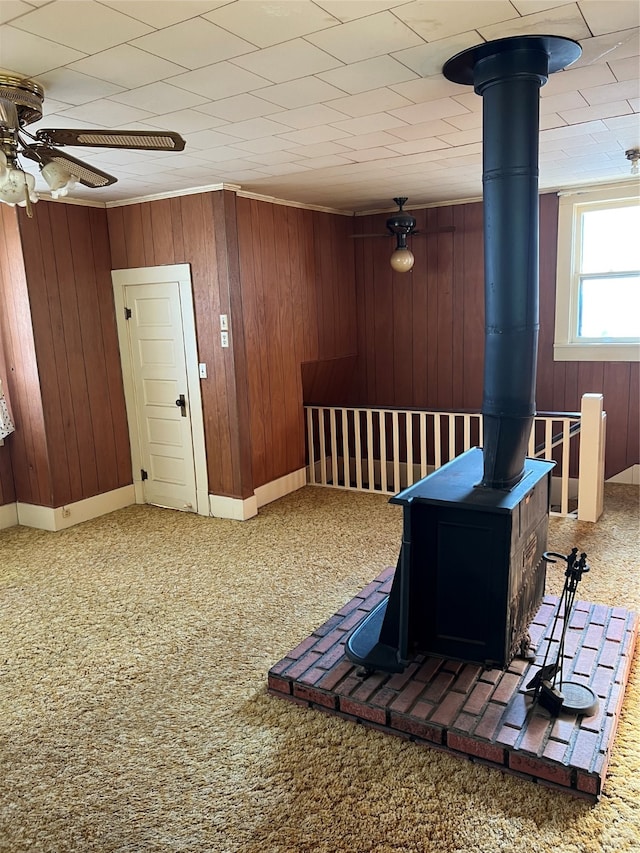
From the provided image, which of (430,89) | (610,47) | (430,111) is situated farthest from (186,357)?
(610,47)

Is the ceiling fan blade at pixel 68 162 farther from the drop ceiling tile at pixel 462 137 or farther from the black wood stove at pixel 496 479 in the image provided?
the drop ceiling tile at pixel 462 137

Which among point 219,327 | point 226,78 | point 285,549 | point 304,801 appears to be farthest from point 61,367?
point 304,801

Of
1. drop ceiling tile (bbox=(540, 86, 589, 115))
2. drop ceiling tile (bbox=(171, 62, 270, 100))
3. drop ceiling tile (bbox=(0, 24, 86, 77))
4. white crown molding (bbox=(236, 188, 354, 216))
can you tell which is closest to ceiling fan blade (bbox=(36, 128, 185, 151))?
A: drop ceiling tile (bbox=(0, 24, 86, 77))

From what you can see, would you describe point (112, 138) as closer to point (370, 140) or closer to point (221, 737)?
point (370, 140)

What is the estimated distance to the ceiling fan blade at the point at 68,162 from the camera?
230cm

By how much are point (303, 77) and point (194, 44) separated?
1.60ft

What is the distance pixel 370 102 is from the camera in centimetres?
273

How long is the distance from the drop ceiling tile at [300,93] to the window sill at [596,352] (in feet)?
11.9

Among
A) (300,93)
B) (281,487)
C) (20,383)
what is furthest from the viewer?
(281,487)

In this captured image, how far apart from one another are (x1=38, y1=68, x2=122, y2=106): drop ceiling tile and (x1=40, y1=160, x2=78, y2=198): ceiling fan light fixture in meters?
0.29

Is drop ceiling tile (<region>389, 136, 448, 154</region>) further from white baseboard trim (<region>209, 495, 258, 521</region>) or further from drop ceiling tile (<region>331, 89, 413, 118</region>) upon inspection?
white baseboard trim (<region>209, 495, 258, 521</region>)

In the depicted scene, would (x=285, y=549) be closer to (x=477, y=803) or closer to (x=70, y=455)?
(x=70, y=455)

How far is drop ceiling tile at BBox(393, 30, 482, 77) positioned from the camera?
6.96ft

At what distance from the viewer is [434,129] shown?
10.6 ft
